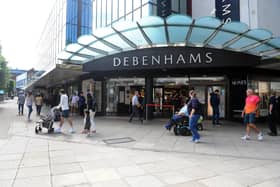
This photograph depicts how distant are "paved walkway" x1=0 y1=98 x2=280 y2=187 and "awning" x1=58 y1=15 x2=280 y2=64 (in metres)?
4.35

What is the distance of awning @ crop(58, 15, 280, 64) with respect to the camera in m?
8.20

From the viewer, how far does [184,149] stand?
6035mm

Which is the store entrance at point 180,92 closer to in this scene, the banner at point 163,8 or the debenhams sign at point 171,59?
the debenhams sign at point 171,59

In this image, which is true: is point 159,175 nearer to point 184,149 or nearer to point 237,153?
point 184,149

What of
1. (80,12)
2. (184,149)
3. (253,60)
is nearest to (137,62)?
(253,60)

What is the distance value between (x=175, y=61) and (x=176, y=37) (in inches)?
61.2

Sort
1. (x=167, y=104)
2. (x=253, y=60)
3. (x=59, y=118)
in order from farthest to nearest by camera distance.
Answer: (x=167, y=104) → (x=253, y=60) → (x=59, y=118)

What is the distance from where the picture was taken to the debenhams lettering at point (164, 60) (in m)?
11.0

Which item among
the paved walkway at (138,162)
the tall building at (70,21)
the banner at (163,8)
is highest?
the tall building at (70,21)

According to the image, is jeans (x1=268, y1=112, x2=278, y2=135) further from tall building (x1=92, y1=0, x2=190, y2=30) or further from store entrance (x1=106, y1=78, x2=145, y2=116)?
tall building (x1=92, y1=0, x2=190, y2=30)

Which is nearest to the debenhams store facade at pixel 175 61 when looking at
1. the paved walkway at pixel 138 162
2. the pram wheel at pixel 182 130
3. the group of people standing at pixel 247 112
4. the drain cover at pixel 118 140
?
the group of people standing at pixel 247 112

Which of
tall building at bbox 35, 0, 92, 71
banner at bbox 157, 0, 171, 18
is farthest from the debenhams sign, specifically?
tall building at bbox 35, 0, 92, 71

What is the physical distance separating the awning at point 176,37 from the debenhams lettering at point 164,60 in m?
0.55

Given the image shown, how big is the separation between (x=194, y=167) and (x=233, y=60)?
7.79 m
